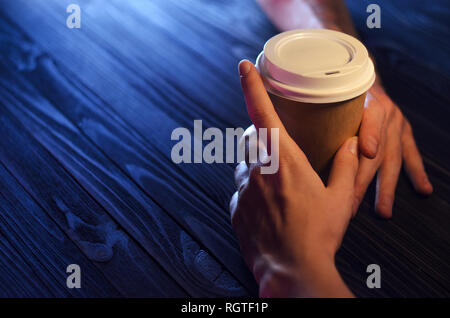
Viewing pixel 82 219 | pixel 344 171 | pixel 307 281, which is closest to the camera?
pixel 307 281

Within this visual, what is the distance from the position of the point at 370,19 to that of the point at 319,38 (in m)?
1.01

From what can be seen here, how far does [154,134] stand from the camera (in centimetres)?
110

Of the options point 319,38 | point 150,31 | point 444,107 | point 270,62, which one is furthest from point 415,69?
point 150,31

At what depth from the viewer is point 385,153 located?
101 centimetres

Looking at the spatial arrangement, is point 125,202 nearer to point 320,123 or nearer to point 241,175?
point 241,175

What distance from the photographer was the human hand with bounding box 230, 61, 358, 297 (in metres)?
0.65

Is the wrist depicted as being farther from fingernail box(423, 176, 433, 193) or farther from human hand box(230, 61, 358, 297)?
fingernail box(423, 176, 433, 193)

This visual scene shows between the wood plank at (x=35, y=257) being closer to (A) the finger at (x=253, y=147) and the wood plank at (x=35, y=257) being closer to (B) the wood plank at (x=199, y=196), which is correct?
(B) the wood plank at (x=199, y=196)

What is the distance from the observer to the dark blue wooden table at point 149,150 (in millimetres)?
775

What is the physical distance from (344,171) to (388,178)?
Result: 24 cm

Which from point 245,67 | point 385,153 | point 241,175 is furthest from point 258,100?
point 385,153

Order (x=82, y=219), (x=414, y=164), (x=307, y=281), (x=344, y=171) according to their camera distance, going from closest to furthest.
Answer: (x=307, y=281) → (x=344, y=171) → (x=82, y=219) → (x=414, y=164)

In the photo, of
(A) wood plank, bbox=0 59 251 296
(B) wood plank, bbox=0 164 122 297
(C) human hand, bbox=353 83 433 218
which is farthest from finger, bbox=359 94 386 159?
(B) wood plank, bbox=0 164 122 297

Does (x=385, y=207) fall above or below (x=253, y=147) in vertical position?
below
